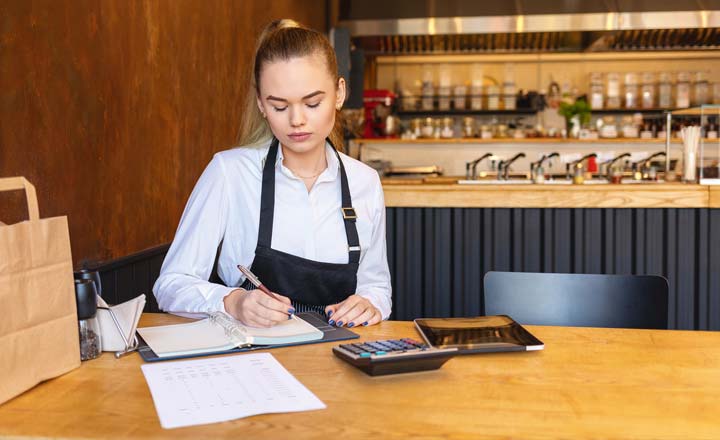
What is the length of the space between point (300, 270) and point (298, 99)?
1.34 ft

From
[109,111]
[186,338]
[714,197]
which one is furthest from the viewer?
[714,197]

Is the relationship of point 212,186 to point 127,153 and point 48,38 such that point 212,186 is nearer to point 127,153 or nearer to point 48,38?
point 48,38

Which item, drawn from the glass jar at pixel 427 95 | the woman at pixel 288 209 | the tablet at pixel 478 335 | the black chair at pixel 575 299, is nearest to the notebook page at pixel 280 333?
the woman at pixel 288 209

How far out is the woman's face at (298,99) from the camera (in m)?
1.68

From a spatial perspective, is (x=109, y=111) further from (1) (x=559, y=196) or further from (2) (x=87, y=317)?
(1) (x=559, y=196)

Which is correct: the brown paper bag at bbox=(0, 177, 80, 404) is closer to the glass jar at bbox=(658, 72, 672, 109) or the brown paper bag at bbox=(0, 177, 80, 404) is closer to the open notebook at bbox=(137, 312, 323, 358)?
the open notebook at bbox=(137, 312, 323, 358)

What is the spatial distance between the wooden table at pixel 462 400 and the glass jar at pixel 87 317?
25 millimetres

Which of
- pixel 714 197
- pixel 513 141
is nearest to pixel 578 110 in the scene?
pixel 513 141

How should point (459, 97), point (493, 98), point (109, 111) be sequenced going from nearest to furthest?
point (109, 111) → point (493, 98) → point (459, 97)

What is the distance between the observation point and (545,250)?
3.86 metres

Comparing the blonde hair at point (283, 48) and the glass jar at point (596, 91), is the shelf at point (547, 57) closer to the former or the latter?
the glass jar at point (596, 91)

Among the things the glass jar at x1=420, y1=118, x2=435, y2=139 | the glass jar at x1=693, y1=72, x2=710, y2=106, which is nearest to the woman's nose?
the glass jar at x1=420, y1=118, x2=435, y2=139

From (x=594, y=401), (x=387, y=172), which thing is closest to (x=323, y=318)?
(x=594, y=401)

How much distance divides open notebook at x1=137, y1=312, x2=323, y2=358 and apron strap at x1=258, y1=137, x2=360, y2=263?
31 cm
